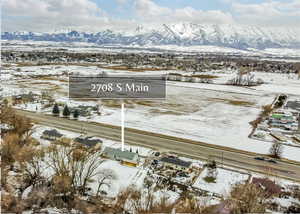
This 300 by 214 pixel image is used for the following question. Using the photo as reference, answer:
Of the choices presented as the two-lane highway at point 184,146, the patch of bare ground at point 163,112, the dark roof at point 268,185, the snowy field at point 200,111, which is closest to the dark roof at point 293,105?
the snowy field at point 200,111

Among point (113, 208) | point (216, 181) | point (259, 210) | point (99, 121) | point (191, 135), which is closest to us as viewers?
point (259, 210)

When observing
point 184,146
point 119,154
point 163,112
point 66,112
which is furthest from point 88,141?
point 163,112

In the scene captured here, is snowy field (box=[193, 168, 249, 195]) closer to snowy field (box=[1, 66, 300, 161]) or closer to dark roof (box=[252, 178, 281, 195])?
dark roof (box=[252, 178, 281, 195])

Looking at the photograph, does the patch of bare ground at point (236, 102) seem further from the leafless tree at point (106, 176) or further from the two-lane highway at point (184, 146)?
the leafless tree at point (106, 176)

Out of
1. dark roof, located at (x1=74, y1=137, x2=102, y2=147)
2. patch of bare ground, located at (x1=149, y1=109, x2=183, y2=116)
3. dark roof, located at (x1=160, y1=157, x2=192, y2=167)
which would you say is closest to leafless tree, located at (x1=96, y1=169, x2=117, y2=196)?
dark roof, located at (x1=74, y1=137, x2=102, y2=147)

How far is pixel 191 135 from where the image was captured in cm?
3195

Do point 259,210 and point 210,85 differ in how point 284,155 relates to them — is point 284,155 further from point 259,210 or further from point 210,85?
point 210,85

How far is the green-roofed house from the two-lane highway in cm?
414

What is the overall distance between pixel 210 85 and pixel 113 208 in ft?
203

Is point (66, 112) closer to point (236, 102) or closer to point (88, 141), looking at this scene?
point (88, 141)

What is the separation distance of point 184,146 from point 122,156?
8169 millimetres

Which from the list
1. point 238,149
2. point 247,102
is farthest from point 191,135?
point 247,102

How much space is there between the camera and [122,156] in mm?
23938

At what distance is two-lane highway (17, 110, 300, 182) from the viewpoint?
943 inches
